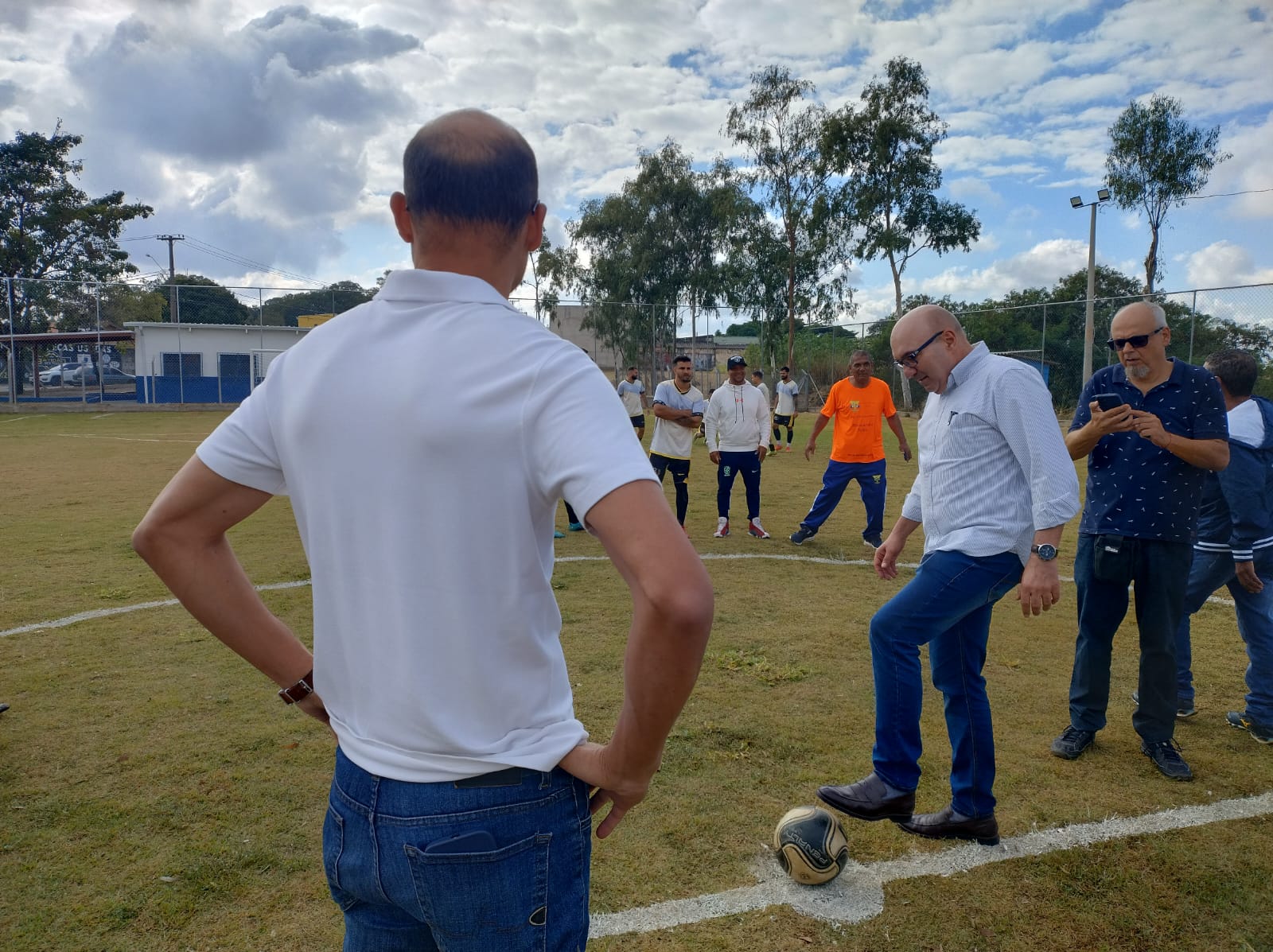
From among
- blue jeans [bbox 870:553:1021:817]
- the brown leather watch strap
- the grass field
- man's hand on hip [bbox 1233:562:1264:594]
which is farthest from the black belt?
man's hand on hip [bbox 1233:562:1264:594]

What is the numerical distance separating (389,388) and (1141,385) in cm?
414

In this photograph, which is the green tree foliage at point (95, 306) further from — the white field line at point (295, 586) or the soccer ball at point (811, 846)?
the soccer ball at point (811, 846)

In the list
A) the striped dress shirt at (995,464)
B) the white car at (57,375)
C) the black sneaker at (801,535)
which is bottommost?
the black sneaker at (801,535)

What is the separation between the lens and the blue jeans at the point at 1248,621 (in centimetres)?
465

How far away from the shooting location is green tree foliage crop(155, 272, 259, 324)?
3778 cm

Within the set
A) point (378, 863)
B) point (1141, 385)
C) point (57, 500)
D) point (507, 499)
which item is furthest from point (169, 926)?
point (57, 500)

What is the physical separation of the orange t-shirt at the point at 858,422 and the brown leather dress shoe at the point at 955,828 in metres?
6.14

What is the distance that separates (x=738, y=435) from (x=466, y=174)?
9010mm

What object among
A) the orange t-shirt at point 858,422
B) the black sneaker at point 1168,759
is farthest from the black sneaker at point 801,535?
the black sneaker at point 1168,759

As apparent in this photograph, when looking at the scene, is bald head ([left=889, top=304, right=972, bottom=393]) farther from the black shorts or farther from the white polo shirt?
the black shorts

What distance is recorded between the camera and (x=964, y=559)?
3463mm

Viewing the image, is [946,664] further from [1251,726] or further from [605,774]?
[605,774]

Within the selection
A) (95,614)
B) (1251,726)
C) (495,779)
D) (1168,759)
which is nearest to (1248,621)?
(1251,726)

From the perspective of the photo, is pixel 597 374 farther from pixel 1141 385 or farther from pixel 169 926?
pixel 1141 385
